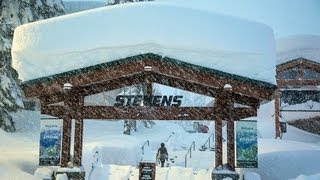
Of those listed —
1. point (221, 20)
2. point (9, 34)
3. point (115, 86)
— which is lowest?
point (115, 86)

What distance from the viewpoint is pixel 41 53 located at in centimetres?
1048

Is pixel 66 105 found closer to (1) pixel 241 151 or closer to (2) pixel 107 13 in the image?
(2) pixel 107 13

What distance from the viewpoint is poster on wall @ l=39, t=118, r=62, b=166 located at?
11.7 metres

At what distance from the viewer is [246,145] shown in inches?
456

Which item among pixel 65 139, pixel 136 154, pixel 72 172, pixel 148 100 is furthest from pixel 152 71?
pixel 136 154

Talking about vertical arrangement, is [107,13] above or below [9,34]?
below

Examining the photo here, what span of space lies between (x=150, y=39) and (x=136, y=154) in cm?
1338

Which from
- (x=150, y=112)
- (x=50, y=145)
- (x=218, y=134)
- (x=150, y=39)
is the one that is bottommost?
(x=50, y=145)

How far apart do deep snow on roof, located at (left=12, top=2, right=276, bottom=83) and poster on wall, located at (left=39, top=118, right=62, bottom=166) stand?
2026 mm

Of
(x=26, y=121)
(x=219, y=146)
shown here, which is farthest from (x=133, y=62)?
(x=26, y=121)

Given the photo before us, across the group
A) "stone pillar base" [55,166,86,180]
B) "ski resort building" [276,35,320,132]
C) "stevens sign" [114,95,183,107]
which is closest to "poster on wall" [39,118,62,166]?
"stone pillar base" [55,166,86,180]

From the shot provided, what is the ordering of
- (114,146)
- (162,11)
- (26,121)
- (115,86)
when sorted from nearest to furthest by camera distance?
(162,11), (115,86), (114,146), (26,121)

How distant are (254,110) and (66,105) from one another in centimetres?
570

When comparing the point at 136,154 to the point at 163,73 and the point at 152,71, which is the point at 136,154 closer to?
the point at 152,71
